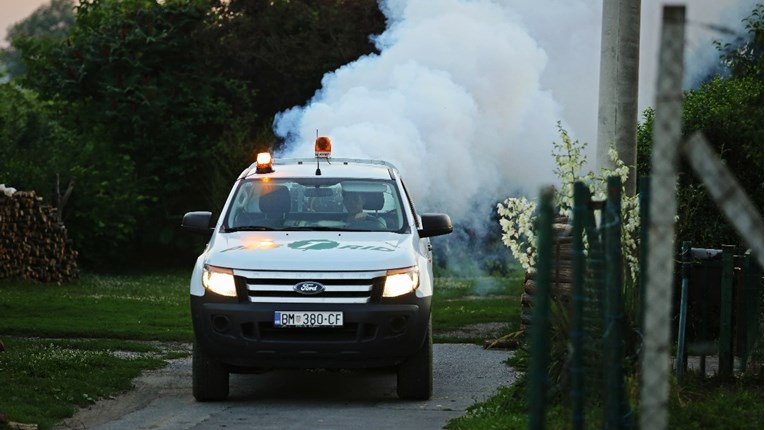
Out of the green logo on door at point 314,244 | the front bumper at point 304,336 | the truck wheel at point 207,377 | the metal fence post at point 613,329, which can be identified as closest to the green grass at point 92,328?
the truck wheel at point 207,377

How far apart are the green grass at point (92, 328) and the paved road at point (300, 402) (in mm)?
307

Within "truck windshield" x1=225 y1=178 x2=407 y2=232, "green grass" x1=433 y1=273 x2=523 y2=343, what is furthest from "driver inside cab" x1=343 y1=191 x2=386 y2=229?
"green grass" x1=433 y1=273 x2=523 y2=343

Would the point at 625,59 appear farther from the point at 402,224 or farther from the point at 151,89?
the point at 151,89

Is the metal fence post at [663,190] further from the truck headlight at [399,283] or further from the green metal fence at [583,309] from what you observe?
the truck headlight at [399,283]

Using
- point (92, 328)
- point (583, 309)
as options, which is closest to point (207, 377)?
point (583, 309)

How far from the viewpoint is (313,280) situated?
11211mm

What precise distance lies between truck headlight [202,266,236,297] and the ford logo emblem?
0.47 m

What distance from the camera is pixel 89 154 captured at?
3706 cm

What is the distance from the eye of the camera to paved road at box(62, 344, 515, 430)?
410 inches

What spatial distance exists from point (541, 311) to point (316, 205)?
7.01m

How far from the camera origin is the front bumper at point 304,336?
1114 cm

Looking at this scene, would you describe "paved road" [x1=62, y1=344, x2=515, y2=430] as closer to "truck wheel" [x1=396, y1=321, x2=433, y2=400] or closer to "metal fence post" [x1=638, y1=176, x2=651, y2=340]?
"truck wheel" [x1=396, y1=321, x2=433, y2=400]

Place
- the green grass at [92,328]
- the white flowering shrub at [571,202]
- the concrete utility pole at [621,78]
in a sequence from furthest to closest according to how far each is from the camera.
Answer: the concrete utility pole at [621,78] < the green grass at [92,328] < the white flowering shrub at [571,202]

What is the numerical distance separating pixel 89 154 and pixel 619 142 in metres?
24.9
